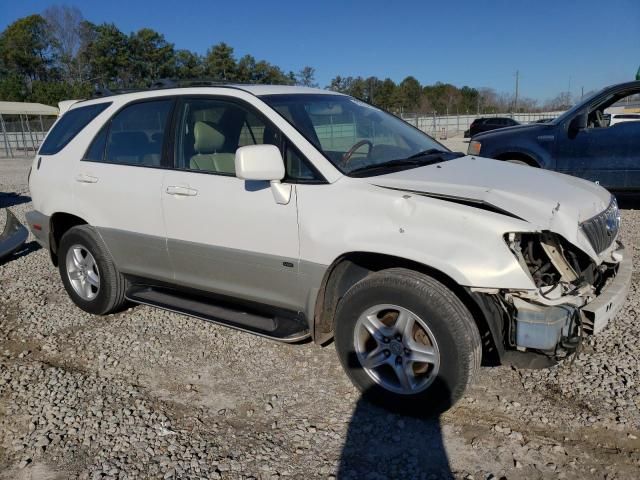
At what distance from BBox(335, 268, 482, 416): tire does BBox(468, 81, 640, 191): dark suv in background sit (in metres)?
4.87

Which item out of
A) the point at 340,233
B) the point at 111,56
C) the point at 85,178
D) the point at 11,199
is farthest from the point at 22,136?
the point at 340,233

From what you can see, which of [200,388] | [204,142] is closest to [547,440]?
[200,388]

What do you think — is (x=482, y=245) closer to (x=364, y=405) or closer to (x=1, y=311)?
(x=364, y=405)

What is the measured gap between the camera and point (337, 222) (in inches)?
124

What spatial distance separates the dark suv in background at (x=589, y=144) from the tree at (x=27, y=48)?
6612 centimetres

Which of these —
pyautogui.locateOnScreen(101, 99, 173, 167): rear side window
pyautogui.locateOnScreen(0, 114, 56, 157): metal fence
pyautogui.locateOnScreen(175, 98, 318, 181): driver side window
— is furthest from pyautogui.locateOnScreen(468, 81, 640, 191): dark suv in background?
pyautogui.locateOnScreen(0, 114, 56, 157): metal fence

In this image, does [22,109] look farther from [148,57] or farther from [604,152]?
Answer: [148,57]

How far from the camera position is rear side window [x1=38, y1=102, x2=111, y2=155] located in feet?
15.4

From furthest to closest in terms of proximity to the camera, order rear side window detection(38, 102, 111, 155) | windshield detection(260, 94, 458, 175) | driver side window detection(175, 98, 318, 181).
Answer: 1. rear side window detection(38, 102, 111, 155)
2. driver side window detection(175, 98, 318, 181)
3. windshield detection(260, 94, 458, 175)

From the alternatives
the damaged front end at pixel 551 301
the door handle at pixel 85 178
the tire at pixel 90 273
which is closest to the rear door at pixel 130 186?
the door handle at pixel 85 178

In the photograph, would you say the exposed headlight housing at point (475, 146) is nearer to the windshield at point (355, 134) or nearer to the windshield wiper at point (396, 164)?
the windshield at point (355, 134)

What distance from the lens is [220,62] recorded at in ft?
194

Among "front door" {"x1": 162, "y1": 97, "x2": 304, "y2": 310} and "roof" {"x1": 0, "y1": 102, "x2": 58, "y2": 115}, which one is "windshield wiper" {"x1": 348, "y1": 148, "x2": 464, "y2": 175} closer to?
"front door" {"x1": 162, "y1": 97, "x2": 304, "y2": 310}

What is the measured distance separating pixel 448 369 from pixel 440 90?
74.5 meters
